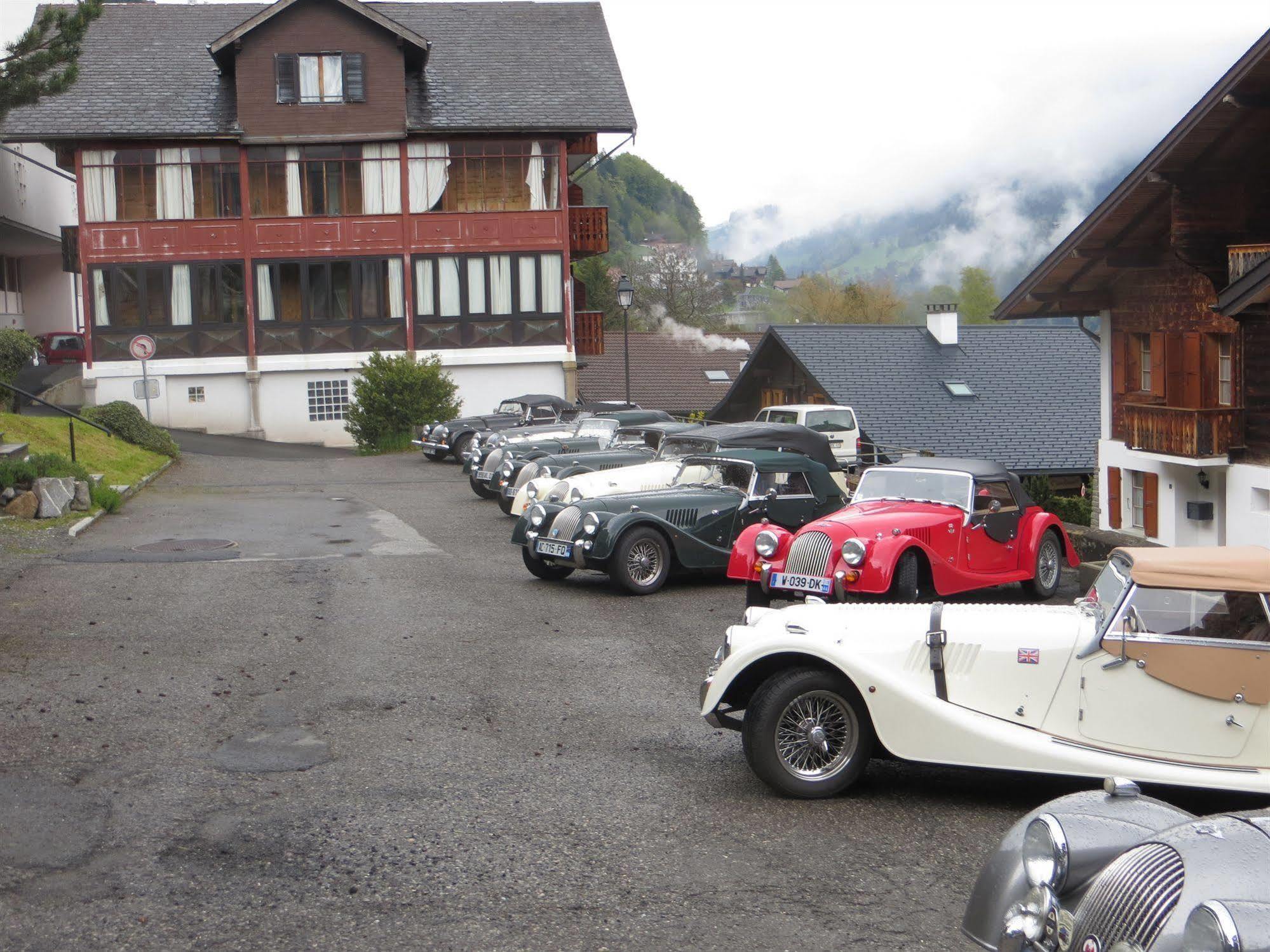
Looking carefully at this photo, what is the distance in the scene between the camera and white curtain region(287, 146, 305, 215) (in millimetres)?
39875

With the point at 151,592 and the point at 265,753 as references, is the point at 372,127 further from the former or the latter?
the point at 265,753

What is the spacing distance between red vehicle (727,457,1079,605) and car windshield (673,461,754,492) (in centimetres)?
173

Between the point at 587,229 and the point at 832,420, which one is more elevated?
the point at 587,229

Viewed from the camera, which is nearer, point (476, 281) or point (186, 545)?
point (186, 545)

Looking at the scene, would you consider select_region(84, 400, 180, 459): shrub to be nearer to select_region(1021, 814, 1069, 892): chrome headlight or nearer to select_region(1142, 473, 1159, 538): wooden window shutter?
select_region(1142, 473, 1159, 538): wooden window shutter

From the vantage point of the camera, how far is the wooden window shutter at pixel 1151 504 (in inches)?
869

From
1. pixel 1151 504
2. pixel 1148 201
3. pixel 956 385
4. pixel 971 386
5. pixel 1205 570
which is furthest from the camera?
pixel 971 386

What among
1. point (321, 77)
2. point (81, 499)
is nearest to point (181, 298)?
point (321, 77)

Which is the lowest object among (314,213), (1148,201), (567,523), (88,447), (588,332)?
(567,523)

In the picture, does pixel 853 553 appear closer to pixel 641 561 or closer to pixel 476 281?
pixel 641 561

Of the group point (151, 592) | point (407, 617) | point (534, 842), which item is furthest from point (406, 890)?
point (151, 592)

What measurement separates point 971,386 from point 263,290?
2046 cm

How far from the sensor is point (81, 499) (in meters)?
20.2

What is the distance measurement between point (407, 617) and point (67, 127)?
102ft
